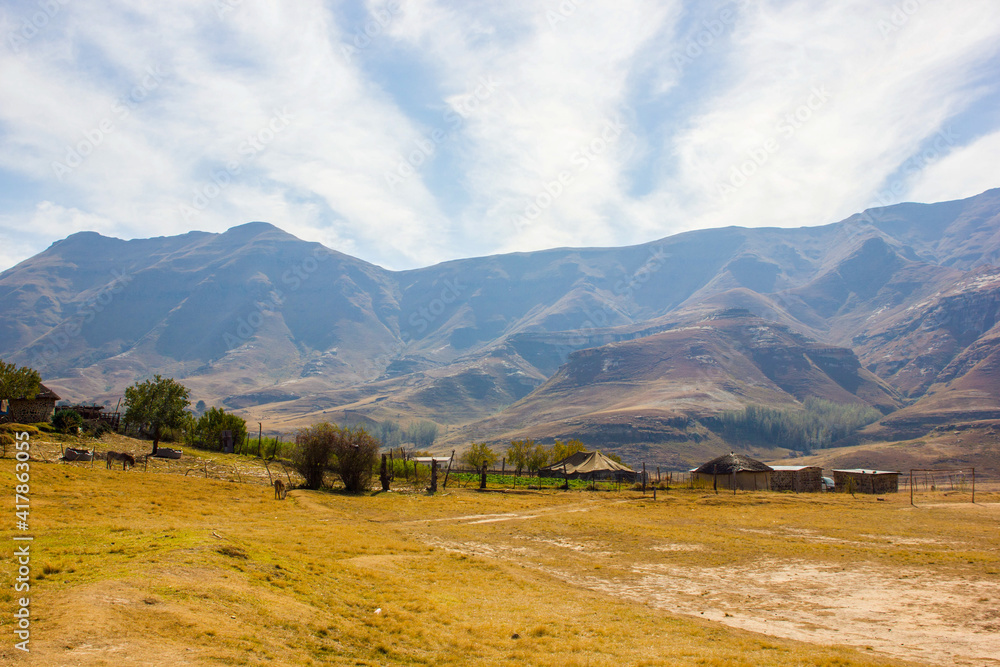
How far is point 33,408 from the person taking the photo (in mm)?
46438

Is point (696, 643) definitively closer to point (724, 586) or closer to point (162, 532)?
point (724, 586)

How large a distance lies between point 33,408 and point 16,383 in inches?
138

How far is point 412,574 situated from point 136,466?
28565 millimetres

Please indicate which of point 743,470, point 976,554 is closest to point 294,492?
point 976,554

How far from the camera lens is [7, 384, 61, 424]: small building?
4447 centimetres

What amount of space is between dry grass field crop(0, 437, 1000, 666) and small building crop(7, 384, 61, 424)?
20.3 meters

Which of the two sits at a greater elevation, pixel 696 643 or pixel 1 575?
pixel 1 575

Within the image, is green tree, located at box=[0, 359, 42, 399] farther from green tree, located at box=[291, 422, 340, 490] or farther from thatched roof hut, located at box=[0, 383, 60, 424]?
green tree, located at box=[291, 422, 340, 490]

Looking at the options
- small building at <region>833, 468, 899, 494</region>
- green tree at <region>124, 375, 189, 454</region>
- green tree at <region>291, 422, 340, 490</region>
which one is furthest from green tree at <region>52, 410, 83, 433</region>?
small building at <region>833, 468, 899, 494</region>

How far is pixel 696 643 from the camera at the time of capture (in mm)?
13328

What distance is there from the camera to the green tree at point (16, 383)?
42875 millimetres

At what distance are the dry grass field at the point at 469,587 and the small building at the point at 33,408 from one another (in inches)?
798

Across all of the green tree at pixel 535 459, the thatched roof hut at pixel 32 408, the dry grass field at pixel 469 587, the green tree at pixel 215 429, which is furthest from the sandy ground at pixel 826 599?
the green tree at pixel 535 459

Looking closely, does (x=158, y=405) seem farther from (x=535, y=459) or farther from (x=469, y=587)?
(x=469, y=587)
